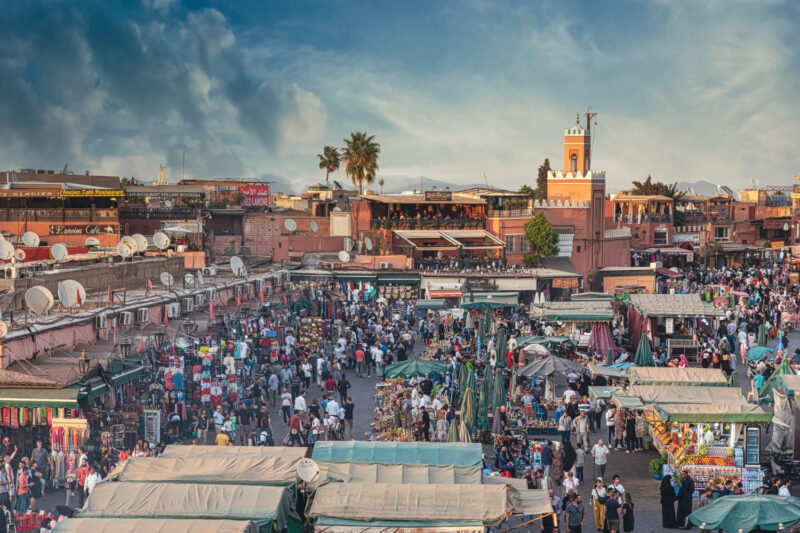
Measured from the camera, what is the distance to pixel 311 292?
126 feet

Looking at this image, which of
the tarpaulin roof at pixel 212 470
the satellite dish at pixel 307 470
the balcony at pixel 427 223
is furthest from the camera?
the balcony at pixel 427 223

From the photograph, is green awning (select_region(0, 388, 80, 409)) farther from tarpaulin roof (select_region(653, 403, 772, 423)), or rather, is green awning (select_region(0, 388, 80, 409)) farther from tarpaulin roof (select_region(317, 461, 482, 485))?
tarpaulin roof (select_region(653, 403, 772, 423))

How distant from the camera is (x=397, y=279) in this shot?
44.1 metres

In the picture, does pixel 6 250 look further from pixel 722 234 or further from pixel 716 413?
pixel 722 234

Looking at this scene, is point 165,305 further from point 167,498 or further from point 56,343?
point 167,498

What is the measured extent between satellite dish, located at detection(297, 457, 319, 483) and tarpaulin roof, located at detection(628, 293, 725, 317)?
19.4 m

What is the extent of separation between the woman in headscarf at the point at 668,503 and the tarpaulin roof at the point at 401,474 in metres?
3.80

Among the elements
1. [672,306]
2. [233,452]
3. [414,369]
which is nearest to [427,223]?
[672,306]

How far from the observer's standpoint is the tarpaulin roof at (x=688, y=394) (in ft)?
63.9

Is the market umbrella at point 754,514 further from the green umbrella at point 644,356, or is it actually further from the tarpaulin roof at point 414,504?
the green umbrella at point 644,356

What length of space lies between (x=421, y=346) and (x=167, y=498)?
2272 centimetres

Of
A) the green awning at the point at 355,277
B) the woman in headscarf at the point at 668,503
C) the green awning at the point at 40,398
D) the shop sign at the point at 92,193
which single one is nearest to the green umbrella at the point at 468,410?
the woman in headscarf at the point at 668,503

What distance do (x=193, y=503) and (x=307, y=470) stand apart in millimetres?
1614

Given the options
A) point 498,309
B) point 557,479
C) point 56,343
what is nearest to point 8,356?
point 56,343
